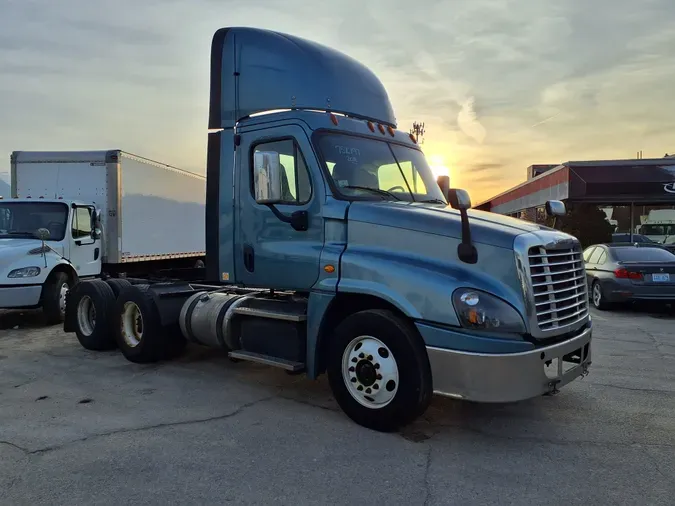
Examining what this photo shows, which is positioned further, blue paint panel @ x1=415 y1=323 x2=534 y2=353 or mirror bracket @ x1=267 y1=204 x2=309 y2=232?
mirror bracket @ x1=267 y1=204 x2=309 y2=232

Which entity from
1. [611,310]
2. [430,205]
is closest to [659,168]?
[611,310]

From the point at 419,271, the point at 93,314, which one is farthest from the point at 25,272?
the point at 419,271

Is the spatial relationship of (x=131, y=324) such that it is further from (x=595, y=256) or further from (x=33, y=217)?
(x=595, y=256)

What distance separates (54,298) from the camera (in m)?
9.62

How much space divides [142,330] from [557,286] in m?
4.86

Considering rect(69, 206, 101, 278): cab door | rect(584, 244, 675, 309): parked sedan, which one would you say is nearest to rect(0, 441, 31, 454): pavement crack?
rect(69, 206, 101, 278): cab door

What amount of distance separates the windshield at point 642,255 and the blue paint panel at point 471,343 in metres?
9.05

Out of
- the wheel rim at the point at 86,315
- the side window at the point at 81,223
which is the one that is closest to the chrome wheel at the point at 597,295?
the wheel rim at the point at 86,315

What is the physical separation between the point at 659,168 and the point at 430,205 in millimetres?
23162

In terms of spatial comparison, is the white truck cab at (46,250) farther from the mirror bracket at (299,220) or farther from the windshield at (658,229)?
the windshield at (658,229)

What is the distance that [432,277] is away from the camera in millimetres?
4273

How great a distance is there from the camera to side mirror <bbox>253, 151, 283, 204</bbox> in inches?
200

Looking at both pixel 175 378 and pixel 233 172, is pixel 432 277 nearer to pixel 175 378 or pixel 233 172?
pixel 233 172

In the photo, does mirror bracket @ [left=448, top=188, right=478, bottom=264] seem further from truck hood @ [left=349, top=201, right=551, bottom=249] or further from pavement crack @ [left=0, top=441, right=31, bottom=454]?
pavement crack @ [left=0, top=441, right=31, bottom=454]
